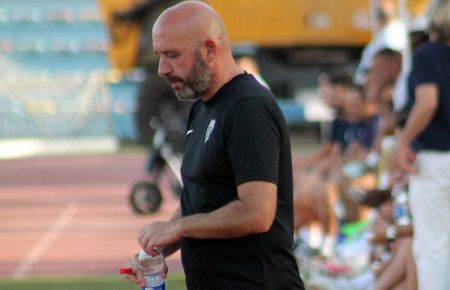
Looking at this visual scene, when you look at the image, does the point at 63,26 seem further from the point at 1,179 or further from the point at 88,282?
the point at 88,282

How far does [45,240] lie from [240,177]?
9140mm

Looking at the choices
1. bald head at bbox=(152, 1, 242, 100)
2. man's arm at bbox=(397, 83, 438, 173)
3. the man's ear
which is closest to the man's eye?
bald head at bbox=(152, 1, 242, 100)

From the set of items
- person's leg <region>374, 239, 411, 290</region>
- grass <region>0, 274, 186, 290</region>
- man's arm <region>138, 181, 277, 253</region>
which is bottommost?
grass <region>0, 274, 186, 290</region>

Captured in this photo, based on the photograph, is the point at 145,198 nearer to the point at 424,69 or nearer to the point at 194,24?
the point at 424,69

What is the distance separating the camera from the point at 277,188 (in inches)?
178

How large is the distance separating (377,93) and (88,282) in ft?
8.90

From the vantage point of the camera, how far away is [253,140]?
437cm

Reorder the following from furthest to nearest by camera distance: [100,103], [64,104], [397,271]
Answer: [64,104] < [100,103] < [397,271]

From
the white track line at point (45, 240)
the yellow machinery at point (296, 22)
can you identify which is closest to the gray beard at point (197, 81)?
the white track line at point (45, 240)

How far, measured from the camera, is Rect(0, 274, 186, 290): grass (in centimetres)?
1016

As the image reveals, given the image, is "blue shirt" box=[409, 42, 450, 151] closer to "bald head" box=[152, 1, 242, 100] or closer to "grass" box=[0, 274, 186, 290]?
"bald head" box=[152, 1, 242, 100]

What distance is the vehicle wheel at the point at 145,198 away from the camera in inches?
590

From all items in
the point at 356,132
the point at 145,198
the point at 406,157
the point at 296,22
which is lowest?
the point at 145,198

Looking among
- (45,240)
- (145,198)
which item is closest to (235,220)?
(45,240)
